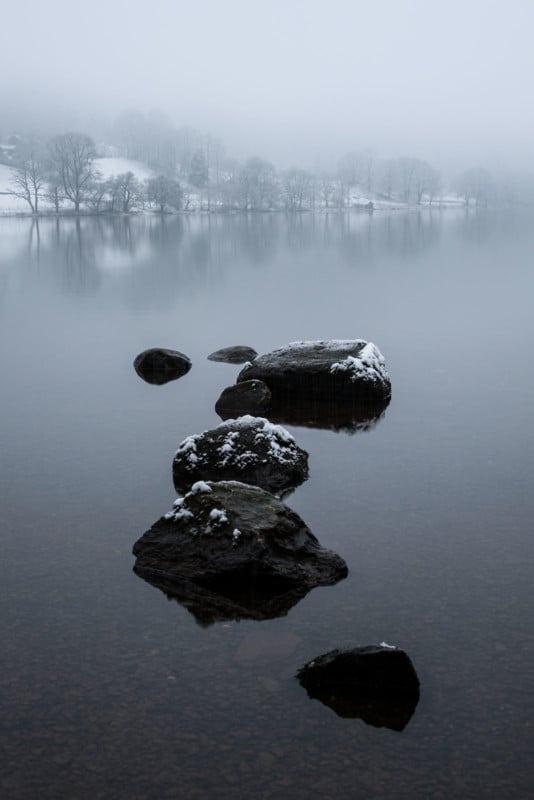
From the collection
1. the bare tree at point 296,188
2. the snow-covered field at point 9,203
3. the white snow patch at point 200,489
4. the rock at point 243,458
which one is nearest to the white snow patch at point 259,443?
the rock at point 243,458

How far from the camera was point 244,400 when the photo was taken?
1448 centimetres

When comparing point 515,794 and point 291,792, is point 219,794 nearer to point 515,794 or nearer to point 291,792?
point 291,792

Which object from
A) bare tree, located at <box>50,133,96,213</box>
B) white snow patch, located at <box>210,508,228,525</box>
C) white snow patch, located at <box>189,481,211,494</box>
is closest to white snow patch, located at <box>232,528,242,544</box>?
white snow patch, located at <box>210,508,228,525</box>

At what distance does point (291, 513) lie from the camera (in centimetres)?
842

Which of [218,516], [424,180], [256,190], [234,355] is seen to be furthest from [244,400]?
[424,180]

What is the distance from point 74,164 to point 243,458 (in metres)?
119

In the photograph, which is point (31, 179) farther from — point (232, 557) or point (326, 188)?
point (232, 557)

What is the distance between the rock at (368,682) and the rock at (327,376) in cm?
884

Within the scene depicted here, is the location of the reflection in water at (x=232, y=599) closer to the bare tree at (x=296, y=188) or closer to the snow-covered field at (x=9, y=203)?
the snow-covered field at (x=9, y=203)

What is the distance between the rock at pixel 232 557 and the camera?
25.3ft

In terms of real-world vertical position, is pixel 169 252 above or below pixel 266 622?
above

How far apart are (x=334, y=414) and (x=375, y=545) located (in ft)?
18.6

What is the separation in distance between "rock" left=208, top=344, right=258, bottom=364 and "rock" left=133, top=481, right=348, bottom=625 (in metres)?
10.7

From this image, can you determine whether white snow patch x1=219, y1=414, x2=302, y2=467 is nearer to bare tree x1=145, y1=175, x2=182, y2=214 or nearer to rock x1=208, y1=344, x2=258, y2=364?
rock x1=208, y1=344, x2=258, y2=364
